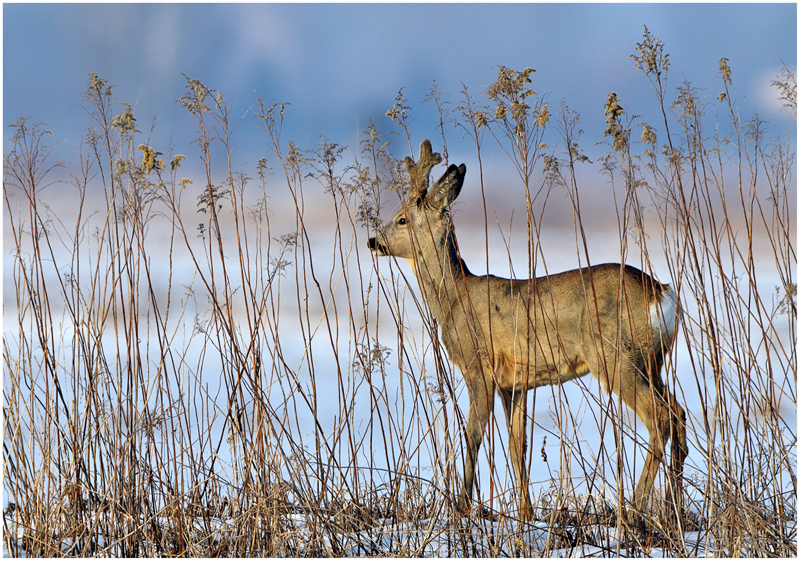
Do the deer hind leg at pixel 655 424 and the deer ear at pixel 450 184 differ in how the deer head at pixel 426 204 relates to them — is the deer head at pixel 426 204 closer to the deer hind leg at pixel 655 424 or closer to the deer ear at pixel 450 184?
the deer ear at pixel 450 184

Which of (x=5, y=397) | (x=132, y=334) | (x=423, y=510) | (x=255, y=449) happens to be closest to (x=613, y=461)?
(x=423, y=510)

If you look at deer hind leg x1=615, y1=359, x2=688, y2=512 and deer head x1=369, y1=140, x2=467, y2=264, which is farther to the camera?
deer head x1=369, y1=140, x2=467, y2=264

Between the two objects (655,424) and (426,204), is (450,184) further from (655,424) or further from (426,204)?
(655,424)

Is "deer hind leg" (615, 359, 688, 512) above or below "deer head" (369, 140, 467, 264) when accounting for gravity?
below

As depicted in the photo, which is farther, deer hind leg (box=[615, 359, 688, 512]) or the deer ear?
the deer ear

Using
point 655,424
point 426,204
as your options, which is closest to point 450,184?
point 426,204

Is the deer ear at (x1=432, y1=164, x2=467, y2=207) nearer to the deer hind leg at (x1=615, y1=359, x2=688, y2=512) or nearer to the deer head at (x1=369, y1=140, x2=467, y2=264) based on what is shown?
the deer head at (x1=369, y1=140, x2=467, y2=264)

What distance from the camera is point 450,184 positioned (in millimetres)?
4375

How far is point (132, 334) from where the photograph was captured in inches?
110

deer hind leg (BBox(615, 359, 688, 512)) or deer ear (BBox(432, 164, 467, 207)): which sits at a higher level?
deer ear (BBox(432, 164, 467, 207))

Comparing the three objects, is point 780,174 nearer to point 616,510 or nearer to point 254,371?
point 616,510

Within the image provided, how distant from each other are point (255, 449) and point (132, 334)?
68 centimetres

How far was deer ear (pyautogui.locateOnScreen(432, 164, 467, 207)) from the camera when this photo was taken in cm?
438

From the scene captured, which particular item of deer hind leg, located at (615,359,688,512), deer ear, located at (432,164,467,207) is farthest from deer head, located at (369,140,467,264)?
deer hind leg, located at (615,359,688,512)
